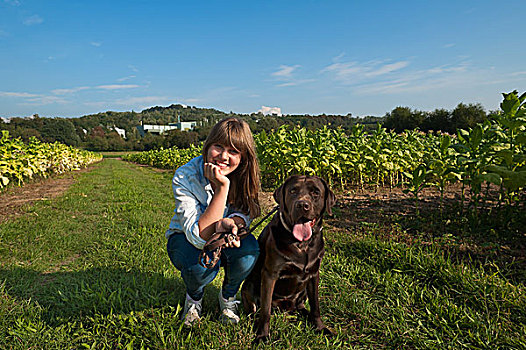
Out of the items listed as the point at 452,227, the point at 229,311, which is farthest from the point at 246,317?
the point at 452,227

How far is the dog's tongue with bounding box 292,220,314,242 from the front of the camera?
202 centimetres

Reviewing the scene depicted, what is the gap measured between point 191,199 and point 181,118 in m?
89.8

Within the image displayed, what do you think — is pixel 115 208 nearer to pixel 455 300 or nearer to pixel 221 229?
pixel 221 229

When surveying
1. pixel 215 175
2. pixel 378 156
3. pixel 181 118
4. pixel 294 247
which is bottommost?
pixel 294 247

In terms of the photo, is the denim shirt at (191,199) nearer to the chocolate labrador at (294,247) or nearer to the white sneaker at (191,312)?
the chocolate labrador at (294,247)

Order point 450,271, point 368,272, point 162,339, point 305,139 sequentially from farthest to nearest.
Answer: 1. point 305,139
2. point 368,272
3. point 450,271
4. point 162,339

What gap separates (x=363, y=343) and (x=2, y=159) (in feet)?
28.3

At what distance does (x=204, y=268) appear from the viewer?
7.18ft

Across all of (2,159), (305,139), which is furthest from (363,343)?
(2,159)

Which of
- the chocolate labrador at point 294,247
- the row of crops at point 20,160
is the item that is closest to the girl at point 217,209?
the chocolate labrador at point 294,247

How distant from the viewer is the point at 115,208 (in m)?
6.23

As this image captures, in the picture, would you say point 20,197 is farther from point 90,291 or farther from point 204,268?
point 204,268

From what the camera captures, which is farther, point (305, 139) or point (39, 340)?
point (305, 139)

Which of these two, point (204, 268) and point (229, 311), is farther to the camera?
point (229, 311)
